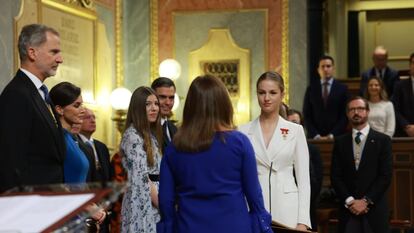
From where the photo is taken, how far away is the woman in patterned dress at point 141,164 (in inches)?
241

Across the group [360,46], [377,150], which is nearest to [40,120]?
[377,150]

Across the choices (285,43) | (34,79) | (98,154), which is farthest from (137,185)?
(285,43)

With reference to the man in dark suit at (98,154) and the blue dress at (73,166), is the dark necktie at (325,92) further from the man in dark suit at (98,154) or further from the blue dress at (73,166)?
the blue dress at (73,166)

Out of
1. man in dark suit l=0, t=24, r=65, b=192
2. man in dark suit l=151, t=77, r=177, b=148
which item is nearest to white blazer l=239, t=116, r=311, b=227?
man in dark suit l=0, t=24, r=65, b=192

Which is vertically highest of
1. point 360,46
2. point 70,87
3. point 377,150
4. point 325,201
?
point 360,46

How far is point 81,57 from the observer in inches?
438

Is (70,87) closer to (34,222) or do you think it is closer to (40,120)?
(40,120)

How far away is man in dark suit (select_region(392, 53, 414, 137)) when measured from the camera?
10845mm

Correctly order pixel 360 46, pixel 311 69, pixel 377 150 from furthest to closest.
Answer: pixel 360 46 → pixel 311 69 → pixel 377 150

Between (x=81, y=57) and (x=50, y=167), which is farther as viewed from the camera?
(x=81, y=57)

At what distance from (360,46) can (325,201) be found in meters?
7.38

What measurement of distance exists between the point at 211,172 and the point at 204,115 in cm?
26

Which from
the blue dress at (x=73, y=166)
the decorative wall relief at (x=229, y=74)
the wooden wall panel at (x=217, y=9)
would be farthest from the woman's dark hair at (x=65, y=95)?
the wooden wall panel at (x=217, y=9)

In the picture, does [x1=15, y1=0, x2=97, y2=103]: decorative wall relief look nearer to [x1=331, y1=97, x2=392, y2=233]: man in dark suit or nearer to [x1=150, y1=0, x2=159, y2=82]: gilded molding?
[x1=150, y1=0, x2=159, y2=82]: gilded molding
